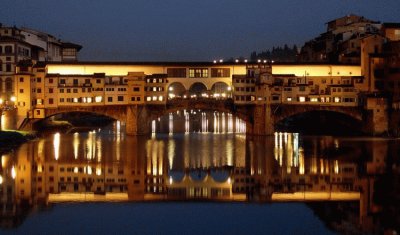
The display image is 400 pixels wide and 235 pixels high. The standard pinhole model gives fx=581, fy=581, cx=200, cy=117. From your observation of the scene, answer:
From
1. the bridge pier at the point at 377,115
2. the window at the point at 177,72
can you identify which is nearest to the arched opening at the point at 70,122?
the window at the point at 177,72

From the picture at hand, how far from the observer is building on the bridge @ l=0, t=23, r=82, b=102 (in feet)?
176

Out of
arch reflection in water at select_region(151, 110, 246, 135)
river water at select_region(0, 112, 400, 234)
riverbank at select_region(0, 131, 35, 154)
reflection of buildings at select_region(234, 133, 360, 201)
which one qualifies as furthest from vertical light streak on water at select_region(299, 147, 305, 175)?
arch reflection in water at select_region(151, 110, 246, 135)

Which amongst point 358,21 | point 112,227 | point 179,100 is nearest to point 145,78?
point 179,100

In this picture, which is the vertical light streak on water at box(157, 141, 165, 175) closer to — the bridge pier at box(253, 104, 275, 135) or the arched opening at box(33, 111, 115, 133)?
the bridge pier at box(253, 104, 275, 135)

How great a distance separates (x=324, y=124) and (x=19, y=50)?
31.8m

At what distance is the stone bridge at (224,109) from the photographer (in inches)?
2072

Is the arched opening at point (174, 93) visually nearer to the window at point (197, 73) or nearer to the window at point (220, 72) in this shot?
the window at point (197, 73)

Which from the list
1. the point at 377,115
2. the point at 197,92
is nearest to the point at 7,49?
the point at 197,92

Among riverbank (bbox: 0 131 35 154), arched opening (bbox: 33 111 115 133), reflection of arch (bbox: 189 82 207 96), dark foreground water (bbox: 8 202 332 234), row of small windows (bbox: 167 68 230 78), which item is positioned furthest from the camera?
reflection of arch (bbox: 189 82 207 96)

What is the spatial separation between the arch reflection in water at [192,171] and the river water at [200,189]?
0.05 meters

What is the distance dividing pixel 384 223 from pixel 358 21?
180 feet

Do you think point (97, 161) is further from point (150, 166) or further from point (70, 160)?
point (150, 166)

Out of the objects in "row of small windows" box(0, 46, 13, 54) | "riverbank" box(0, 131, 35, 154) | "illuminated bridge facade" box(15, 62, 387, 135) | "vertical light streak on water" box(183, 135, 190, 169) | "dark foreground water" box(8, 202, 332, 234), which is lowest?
"dark foreground water" box(8, 202, 332, 234)

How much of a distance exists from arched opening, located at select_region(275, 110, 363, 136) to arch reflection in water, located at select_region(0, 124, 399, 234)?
38.5 feet
